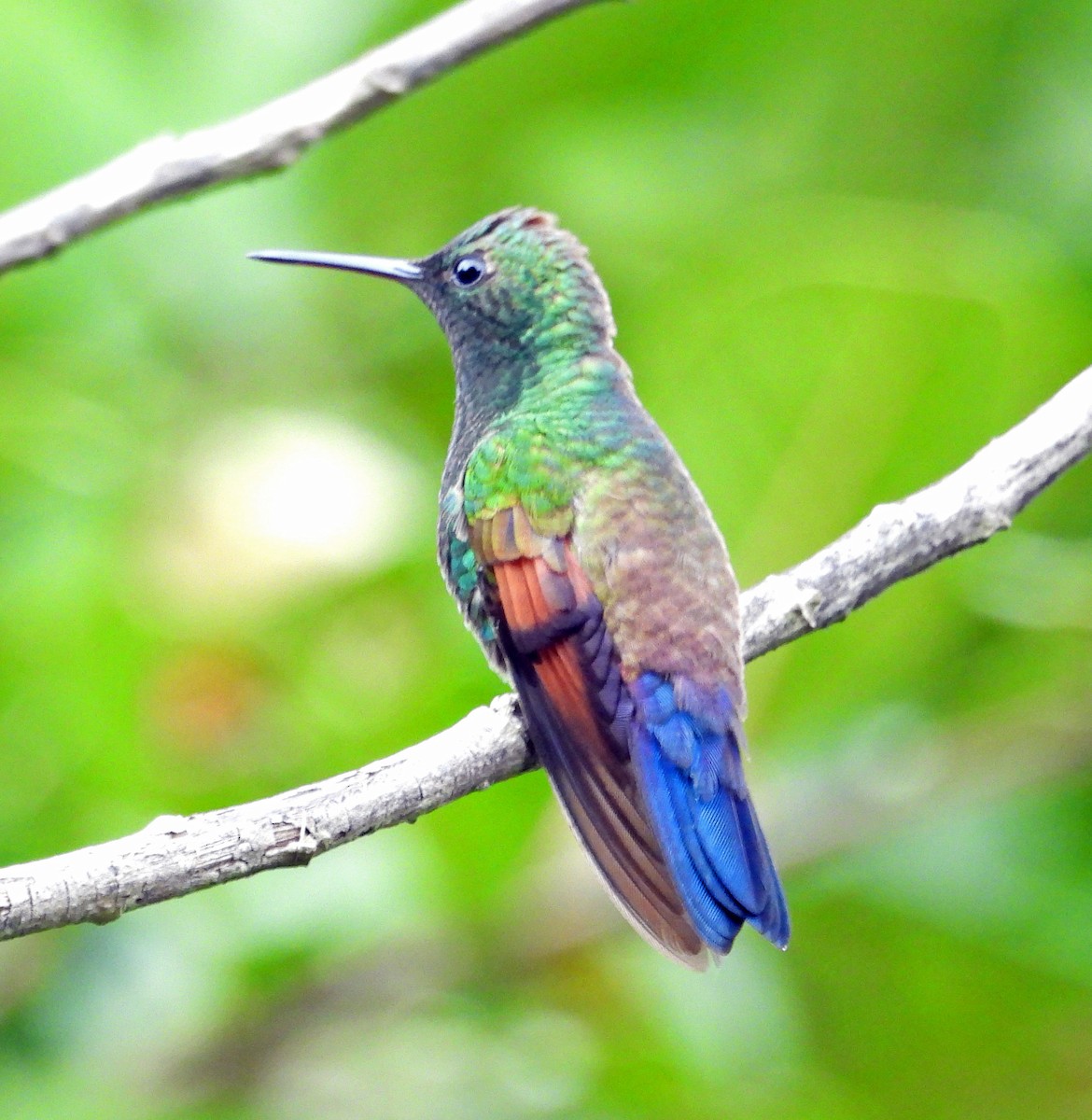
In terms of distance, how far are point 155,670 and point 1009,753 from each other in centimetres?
167

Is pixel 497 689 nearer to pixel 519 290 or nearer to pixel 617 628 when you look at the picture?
pixel 617 628

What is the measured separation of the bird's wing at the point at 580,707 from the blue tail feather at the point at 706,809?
23mm

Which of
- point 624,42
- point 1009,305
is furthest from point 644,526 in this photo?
point 624,42

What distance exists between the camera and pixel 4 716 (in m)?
3.19

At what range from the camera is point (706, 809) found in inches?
106

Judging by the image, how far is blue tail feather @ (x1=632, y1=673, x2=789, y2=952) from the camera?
256 centimetres

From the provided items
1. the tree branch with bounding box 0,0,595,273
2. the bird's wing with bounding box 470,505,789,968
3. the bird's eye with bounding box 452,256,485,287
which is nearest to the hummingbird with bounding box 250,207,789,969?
the bird's wing with bounding box 470,505,789,968

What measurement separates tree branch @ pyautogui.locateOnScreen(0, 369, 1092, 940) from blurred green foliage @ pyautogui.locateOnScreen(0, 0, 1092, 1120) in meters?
0.44

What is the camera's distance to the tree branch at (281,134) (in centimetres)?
244

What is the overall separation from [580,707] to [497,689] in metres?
0.51

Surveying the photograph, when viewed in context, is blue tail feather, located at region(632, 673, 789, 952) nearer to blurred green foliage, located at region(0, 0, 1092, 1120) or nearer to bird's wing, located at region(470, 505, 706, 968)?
bird's wing, located at region(470, 505, 706, 968)

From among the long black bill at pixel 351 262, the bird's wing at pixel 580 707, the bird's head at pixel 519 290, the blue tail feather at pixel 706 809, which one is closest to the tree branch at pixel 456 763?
the bird's wing at pixel 580 707

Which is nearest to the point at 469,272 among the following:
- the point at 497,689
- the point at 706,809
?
the point at 497,689

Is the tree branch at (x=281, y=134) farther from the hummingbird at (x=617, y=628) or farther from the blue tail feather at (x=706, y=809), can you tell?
the blue tail feather at (x=706, y=809)
